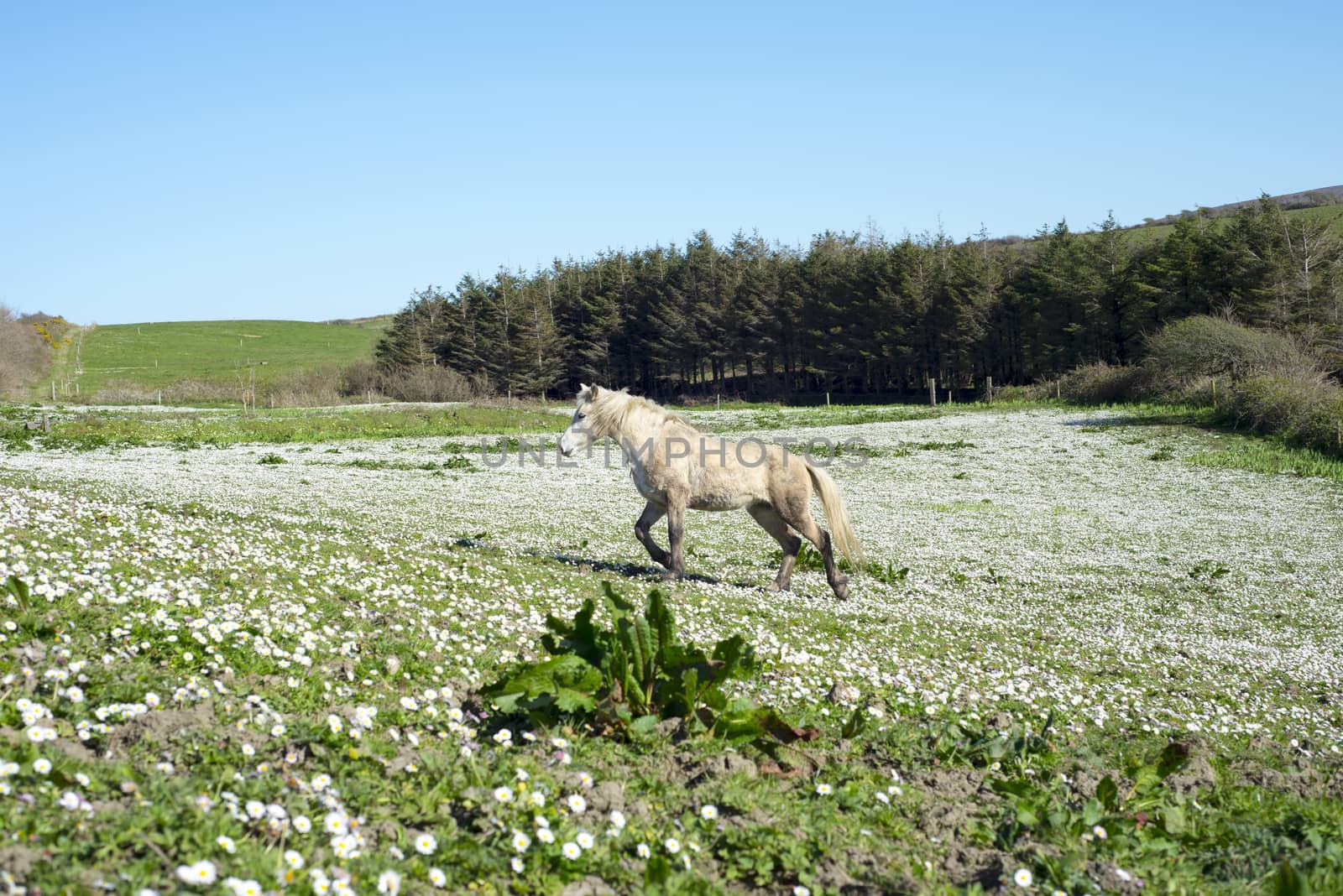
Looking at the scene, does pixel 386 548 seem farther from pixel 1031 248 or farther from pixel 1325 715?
pixel 1031 248

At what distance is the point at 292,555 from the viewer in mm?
10805

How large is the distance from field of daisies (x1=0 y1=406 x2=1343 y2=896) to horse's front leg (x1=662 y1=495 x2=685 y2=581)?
0.66 meters

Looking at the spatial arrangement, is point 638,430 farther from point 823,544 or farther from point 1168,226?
point 1168,226

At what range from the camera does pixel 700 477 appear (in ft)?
45.5

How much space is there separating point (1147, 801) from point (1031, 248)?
10104 centimetres

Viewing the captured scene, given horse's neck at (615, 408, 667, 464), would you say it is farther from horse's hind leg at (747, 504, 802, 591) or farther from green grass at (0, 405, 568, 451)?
green grass at (0, 405, 568, 451)

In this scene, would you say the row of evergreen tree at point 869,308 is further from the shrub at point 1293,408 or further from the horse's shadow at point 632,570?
the horse's shadow at point 632,570

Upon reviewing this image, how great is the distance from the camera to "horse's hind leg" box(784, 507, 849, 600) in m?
14.0

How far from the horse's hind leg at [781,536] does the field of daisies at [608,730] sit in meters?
0.38

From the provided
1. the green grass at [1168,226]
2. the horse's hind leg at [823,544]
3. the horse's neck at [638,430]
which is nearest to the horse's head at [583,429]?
the horse's neck at [638,430]

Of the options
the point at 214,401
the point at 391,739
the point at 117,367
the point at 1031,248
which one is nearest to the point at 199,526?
the point at 391,739

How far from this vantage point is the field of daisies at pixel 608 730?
424 cm

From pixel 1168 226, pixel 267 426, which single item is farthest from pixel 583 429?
pixel 1168 226

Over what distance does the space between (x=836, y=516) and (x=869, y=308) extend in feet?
283
